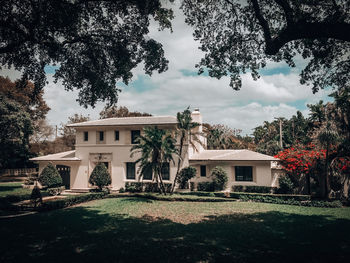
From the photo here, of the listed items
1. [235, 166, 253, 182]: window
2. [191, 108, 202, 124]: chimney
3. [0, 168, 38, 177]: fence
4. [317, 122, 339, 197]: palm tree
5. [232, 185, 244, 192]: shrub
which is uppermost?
[191, 108, 202, 124]: chimney

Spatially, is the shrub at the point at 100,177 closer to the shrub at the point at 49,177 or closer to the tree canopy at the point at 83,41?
the shrub at the point at 49,177

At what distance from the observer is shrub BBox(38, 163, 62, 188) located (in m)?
25.8

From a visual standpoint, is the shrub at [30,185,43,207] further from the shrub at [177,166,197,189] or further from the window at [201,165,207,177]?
the window at [201,165,207,177]

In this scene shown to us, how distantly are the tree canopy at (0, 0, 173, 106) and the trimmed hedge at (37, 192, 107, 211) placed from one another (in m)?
9.62

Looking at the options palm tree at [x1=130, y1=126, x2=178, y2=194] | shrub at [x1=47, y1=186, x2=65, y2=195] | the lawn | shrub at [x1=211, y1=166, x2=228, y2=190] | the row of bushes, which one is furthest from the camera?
the row of bushes

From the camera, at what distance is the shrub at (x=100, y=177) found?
25.8 meters

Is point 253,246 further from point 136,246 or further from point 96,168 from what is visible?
point 96,168

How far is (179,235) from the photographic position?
11.3 m

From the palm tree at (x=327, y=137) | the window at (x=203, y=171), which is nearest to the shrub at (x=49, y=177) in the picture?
the window at (x=203, y=171)

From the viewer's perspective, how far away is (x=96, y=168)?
2641 cm

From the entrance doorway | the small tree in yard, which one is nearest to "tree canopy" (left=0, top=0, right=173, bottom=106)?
the small tree in yard

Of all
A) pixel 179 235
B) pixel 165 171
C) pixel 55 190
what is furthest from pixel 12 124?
pixel 179 235

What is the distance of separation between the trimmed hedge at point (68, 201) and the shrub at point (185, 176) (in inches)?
319

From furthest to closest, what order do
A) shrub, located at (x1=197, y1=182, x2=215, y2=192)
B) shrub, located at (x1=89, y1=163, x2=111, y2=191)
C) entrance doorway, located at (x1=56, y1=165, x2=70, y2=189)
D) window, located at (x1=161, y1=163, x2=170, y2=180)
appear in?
1. entrance doorway, located at (x1=56, y1=165, x2=70, y2=189)
2. window, located at (x1=161, y1=163, x2=170, y2=180)
3. shrub, located at (x1=89, y1=163, x2=111, y2=191)
4. shrub, located at (x1=197, y1=182, x2=215, y2=192)
